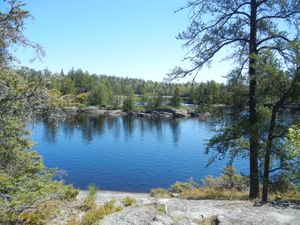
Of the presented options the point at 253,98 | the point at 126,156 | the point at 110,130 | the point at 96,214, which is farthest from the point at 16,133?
the point at 110,130

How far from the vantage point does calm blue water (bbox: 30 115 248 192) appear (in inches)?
1329

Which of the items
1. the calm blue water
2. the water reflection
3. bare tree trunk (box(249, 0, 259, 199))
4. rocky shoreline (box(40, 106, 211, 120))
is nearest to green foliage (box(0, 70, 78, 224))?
bare tree trunk (box(249, 0, 259, 199))

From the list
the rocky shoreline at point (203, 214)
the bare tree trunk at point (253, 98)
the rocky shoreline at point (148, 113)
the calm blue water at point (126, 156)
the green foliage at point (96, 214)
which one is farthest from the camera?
the rocky shoreline at point (148, 113)

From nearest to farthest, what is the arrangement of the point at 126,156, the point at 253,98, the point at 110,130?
1. the point at 253,98
2. the point at 126,156
3. the point at 110,130

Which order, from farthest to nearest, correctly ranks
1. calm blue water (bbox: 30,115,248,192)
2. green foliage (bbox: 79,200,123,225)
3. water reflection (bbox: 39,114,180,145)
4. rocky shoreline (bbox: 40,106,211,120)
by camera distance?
rocky shoreline (bbox: 40,106,211,120)
water reflection (bbox: 39,114,180,145)
calm blue water (bbox: 30,115,248,192)
green foliage (bbox: 79,200,123,225)

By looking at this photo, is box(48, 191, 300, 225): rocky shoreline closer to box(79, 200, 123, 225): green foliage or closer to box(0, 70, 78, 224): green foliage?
box(79, 200, 123, 225): green foliage

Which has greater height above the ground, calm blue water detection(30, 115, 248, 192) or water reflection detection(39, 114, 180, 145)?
water reflection detection(39, 114, 180, 145)

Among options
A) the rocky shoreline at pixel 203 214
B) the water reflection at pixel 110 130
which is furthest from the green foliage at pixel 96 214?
the water reflection at pixel 110 130

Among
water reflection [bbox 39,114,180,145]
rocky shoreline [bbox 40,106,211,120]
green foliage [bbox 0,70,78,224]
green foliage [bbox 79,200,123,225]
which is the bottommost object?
water reflection [bbox 39,114,180,145]

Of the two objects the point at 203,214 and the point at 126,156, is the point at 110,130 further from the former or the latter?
the point at 203,214

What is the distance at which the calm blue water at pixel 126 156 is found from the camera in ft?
111

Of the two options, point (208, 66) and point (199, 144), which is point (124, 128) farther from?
point (208, 66)

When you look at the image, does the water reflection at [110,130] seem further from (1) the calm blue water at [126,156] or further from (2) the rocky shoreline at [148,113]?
(2) the rocky shoreline at [148,113]

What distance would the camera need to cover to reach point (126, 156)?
44.7 meters
